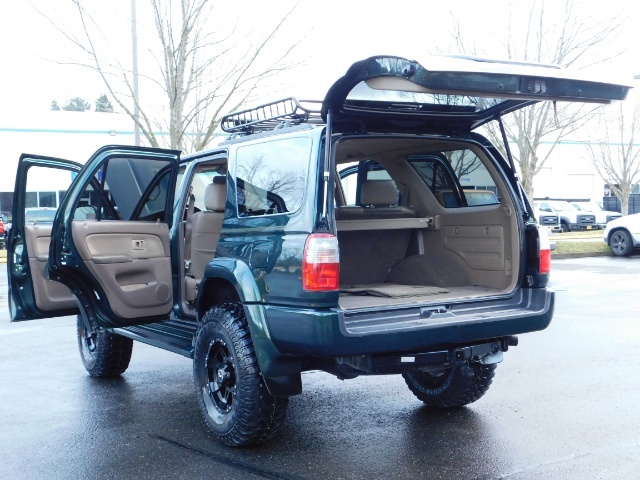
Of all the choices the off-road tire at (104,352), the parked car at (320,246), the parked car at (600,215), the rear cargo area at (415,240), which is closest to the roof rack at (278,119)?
the parked car at (320,246)

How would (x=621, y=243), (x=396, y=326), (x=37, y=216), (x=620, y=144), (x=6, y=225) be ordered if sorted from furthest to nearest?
(x=620, y=144) → (x=6, y=225) → (x=621, y=243) → (x=37, y=216) → (x=396, y=326)

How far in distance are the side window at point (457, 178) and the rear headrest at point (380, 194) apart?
0.29 metres

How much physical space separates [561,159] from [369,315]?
47.0 m

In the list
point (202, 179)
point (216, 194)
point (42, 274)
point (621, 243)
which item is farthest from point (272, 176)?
point (621, 243)

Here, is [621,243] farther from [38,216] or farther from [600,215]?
[600,215]

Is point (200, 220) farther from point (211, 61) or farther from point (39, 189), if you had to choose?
point (39, 189)

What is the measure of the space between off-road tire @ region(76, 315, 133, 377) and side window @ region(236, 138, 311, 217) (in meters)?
2.42

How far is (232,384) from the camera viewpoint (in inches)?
204

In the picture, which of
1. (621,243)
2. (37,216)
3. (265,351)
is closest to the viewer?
(265,351)

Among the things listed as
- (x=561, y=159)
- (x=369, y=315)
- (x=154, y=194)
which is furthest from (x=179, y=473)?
(x=561, y=159)

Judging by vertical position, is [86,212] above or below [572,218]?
above

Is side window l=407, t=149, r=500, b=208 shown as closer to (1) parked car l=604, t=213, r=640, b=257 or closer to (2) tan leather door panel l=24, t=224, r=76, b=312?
(2) tan leather door panel l=24, t=224, r=76, b=312

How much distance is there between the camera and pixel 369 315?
4.62m

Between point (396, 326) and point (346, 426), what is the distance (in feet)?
4.29
